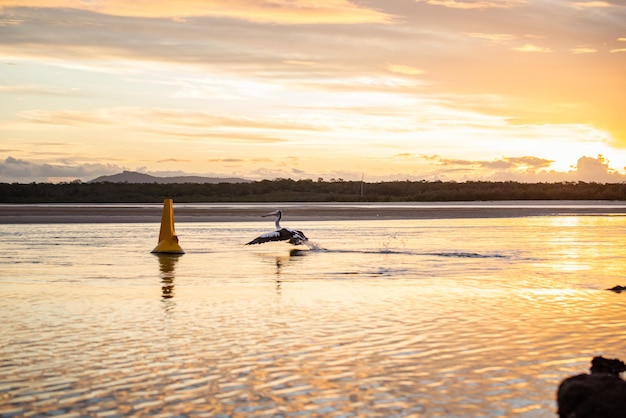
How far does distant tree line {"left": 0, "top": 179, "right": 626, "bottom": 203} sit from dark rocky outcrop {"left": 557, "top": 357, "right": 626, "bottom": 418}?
73.5 m

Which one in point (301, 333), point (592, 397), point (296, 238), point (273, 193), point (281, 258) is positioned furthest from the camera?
point (273, 193)

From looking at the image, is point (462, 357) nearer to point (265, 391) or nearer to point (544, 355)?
point (544, 355)

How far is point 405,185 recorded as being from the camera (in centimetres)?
10788

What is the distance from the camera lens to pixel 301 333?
9852mm

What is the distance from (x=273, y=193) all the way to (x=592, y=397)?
8591 centimetres

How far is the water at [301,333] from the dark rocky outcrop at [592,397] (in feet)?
2.29

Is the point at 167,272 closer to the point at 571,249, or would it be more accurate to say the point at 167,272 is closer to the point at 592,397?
the point at 592,397

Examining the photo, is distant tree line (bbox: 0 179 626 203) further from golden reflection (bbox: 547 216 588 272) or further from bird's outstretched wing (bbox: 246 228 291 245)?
bird's outstretched wing (bbox: 246 228 291 245)

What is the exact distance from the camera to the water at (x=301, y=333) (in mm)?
6895

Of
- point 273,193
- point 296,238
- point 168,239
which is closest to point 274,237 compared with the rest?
point 296,238

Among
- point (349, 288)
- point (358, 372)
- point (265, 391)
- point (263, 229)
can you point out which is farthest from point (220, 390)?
point (263, 229)

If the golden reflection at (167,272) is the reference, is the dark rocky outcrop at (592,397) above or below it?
above

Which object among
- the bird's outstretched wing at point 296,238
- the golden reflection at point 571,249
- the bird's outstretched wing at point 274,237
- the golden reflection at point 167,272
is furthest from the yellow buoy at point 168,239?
the golden reflection at point 571,249

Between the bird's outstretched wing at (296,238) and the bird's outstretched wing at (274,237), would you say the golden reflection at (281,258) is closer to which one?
the bird's outstretched wing at (296,238)
